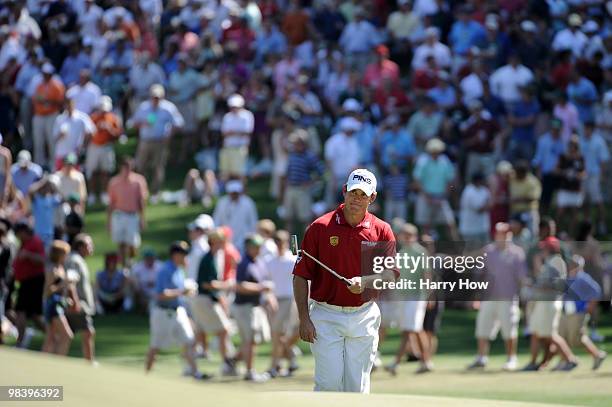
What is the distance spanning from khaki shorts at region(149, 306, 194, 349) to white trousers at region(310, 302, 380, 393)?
6.91 m

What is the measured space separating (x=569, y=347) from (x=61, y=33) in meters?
13.2

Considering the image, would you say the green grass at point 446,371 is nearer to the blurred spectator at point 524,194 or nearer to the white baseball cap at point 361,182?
the blurred spectator at point 524,194

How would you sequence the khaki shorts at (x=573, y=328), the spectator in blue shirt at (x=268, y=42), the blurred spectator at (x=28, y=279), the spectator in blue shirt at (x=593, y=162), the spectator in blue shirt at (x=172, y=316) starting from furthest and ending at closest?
1. the spectator in blue shirt at (x=268, y=42)
2. the spectator in blue shirt at (x=593, y=162)
3. the blurred spectator at (x=28, y=279)
4. the khaki shorts at (x=573, y=328)
5. the spectator in blue shirt at (x=172, y=316)

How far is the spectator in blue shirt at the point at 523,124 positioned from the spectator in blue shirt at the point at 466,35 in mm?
2016

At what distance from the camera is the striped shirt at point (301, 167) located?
75.8 ft

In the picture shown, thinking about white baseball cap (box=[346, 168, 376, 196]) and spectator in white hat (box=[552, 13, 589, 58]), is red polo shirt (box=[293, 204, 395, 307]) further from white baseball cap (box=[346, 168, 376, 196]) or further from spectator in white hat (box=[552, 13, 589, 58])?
spectator in white hat (box=[552, 13, 589, 58])

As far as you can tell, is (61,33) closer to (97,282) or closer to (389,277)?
(97,282)

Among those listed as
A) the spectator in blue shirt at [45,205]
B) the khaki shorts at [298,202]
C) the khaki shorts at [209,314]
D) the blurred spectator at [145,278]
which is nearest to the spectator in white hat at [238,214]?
the blurred spectator at [145,278]

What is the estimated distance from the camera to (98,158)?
24.8 meters

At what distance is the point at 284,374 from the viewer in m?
18.4

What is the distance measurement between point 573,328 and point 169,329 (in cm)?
479

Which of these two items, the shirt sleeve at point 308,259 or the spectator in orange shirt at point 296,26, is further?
the spectator in orange shirt at point 296,26

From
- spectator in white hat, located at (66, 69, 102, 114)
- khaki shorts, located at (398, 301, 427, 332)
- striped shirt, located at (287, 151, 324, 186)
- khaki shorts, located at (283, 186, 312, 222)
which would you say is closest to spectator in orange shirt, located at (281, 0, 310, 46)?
spectator in white hat, located at (66, 69, 102, 114)

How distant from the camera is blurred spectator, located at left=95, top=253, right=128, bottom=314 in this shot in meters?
21.4
